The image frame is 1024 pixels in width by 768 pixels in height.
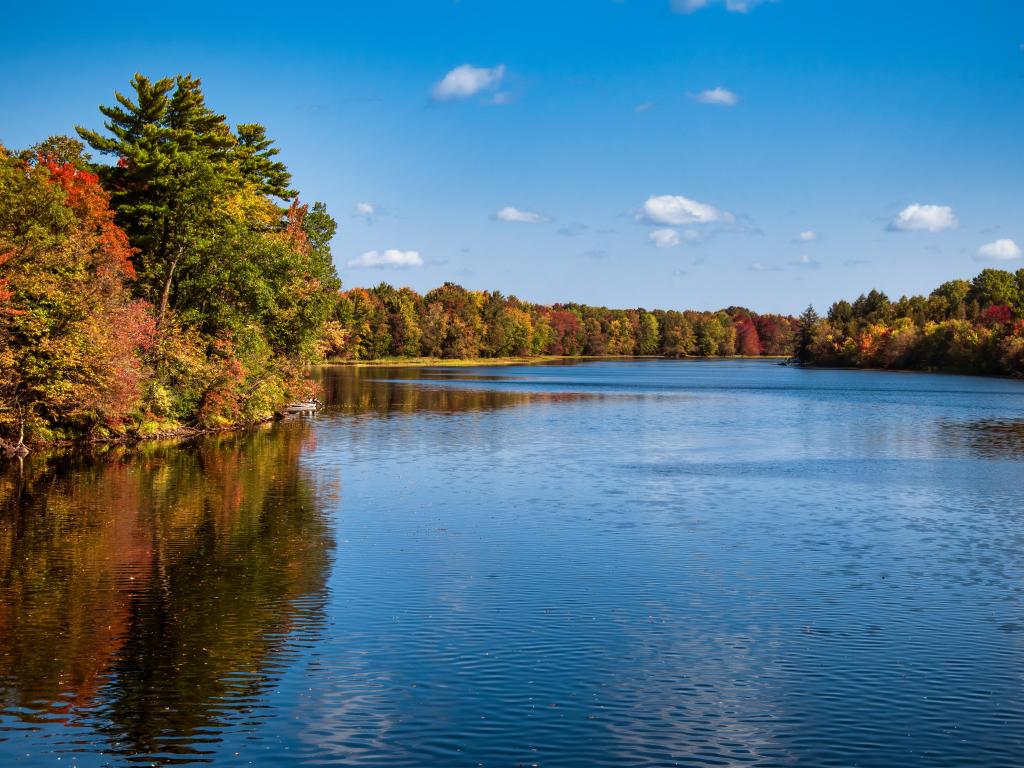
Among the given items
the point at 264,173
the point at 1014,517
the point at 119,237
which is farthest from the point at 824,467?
the point at 264,173

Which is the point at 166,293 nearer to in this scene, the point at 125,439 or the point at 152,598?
the point at 125,439

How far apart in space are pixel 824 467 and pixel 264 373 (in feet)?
113

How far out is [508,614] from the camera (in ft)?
65.0

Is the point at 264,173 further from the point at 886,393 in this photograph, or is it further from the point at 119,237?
the point at 886,393

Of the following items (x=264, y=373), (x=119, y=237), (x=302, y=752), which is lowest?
(x=302, y=752)

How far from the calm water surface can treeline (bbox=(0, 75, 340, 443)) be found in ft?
15.5

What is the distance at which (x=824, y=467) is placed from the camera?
43.4m

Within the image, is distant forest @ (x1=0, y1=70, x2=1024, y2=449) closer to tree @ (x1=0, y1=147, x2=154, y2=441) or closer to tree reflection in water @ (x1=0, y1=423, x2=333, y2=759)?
tree @ (x1=0, y1=147, x2=154, y2=441)

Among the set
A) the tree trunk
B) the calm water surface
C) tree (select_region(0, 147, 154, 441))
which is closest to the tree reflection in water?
the calm water surface

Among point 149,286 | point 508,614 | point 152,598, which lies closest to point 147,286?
point 149,286

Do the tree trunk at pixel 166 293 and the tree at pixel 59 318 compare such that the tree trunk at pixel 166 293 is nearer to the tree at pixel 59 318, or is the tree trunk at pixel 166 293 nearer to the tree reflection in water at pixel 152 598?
the tree at pixel 59 318

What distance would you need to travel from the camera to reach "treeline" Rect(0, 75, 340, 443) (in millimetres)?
40781

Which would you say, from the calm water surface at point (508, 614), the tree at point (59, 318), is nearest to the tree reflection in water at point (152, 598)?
the calm water surface at point (508, 614)

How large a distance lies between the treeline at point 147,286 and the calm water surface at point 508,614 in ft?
15.5
